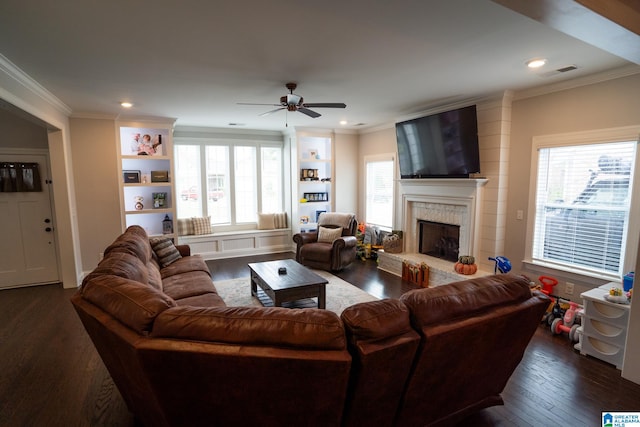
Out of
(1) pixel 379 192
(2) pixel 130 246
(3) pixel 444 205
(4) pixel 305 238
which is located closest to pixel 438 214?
(3) pixel 444 205

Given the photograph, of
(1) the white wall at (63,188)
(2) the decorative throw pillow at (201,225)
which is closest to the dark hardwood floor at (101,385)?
(1) the white wall at (63,188)

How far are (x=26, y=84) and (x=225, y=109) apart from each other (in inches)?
87.6

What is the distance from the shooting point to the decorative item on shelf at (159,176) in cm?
565

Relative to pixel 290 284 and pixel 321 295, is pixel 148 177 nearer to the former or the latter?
pixel 290 284

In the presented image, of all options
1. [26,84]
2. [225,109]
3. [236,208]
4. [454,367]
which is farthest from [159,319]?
[236,208]

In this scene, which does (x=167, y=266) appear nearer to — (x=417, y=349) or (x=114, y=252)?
(x=114, y=252)

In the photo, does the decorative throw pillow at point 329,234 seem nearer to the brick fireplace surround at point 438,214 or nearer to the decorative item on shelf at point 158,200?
the brick fireplace surround at point 438,214

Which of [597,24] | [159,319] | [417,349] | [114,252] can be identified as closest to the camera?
[159,319]

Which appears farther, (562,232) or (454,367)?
(562,232)

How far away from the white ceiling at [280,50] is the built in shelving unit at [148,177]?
129 centimetres

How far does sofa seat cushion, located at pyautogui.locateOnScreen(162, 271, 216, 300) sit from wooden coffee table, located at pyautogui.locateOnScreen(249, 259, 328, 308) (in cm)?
62

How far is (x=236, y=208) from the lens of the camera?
686cm

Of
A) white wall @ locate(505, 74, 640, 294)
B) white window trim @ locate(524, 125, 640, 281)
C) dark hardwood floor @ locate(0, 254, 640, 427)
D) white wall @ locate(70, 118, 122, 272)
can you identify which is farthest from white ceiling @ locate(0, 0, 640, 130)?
dark hardwood floor @ locate(0, 254, 640, 427)

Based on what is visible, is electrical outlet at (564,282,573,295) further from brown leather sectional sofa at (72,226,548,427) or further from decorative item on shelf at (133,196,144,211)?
decorative item on shelf at (133,196,144,211)
